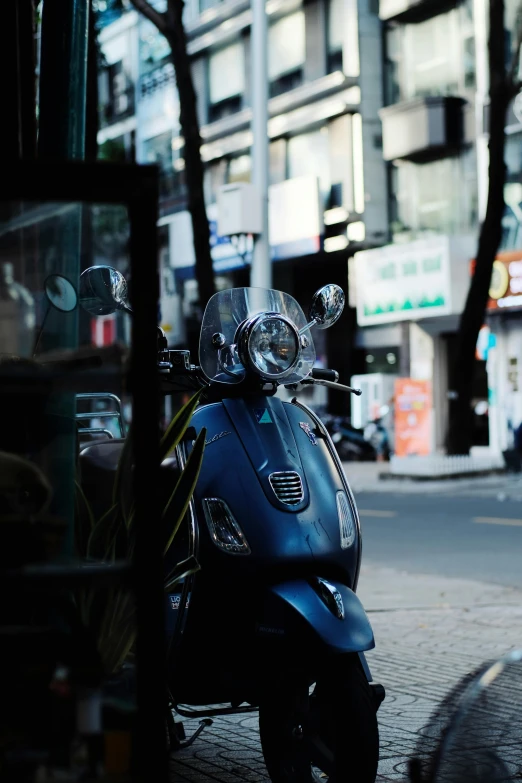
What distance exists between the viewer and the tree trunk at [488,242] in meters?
19.2

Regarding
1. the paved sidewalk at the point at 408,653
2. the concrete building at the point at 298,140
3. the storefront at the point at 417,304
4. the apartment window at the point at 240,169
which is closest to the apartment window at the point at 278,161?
the concrete building at the point at 298,140

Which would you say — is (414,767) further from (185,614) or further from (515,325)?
(515,325)

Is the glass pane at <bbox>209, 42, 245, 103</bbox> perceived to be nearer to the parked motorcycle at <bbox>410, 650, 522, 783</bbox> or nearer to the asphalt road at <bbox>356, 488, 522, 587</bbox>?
the asphalt road at <bbox>356, 488, 522, 587</bbox>

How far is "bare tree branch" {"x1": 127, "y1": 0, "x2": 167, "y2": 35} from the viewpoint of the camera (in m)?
18.3

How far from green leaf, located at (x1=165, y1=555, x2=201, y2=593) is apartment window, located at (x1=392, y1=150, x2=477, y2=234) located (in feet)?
80.3

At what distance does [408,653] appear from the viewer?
619cm

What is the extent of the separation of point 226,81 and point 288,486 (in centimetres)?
3352

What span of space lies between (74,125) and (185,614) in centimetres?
161

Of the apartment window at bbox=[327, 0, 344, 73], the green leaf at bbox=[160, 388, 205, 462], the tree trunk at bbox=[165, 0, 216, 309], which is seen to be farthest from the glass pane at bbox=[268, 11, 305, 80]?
the green leaf at bbox=[160, 388, 205, 462]

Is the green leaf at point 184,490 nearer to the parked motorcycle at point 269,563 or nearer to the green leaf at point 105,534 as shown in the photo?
the parked motorcycle at point 269,563

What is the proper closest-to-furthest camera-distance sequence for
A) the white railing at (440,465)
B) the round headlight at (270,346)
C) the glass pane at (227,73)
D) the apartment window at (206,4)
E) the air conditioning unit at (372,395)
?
the round headlight at (270,346) → the white railing at (440,465) → the air conditioning unit at (372,395) → the glass pane at (227,73) → the apartment window at (206,4)

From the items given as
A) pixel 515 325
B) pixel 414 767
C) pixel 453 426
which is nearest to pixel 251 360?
pixel 414 767

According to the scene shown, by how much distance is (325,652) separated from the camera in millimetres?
3262

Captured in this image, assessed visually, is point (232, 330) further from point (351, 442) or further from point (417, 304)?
point (351, 442)
